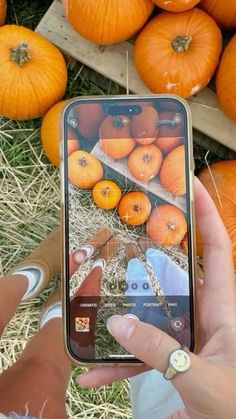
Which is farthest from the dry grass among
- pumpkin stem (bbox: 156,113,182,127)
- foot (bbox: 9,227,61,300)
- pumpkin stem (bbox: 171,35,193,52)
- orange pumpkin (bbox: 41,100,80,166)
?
pumpkin stem (bbox: 156,113,182,127)

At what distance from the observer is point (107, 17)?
1.58 meters

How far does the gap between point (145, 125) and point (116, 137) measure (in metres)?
0.07

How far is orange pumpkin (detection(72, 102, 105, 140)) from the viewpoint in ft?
3.94

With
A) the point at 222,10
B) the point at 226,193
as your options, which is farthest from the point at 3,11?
the point at 226,193

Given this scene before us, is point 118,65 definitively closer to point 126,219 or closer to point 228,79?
point 228,79

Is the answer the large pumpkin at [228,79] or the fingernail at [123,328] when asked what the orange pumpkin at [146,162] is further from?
the large pumpkin at [228,79]

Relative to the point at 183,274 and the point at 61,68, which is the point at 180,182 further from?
the point at 61,68

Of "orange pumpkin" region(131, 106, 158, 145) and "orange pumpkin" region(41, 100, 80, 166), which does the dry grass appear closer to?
"orange pumpkin" region(41, 100, 80, 166)

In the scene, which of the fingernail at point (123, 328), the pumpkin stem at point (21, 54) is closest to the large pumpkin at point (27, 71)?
the pumpkin stem at point (21, 54)

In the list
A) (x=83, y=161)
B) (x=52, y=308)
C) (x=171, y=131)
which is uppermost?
(x=171, y=131)

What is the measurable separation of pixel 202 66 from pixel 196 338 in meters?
0.86

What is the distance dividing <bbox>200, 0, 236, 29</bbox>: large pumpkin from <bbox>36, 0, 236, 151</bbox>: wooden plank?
22cm

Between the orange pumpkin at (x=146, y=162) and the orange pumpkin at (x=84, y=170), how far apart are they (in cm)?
8

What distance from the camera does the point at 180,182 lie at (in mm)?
1196
